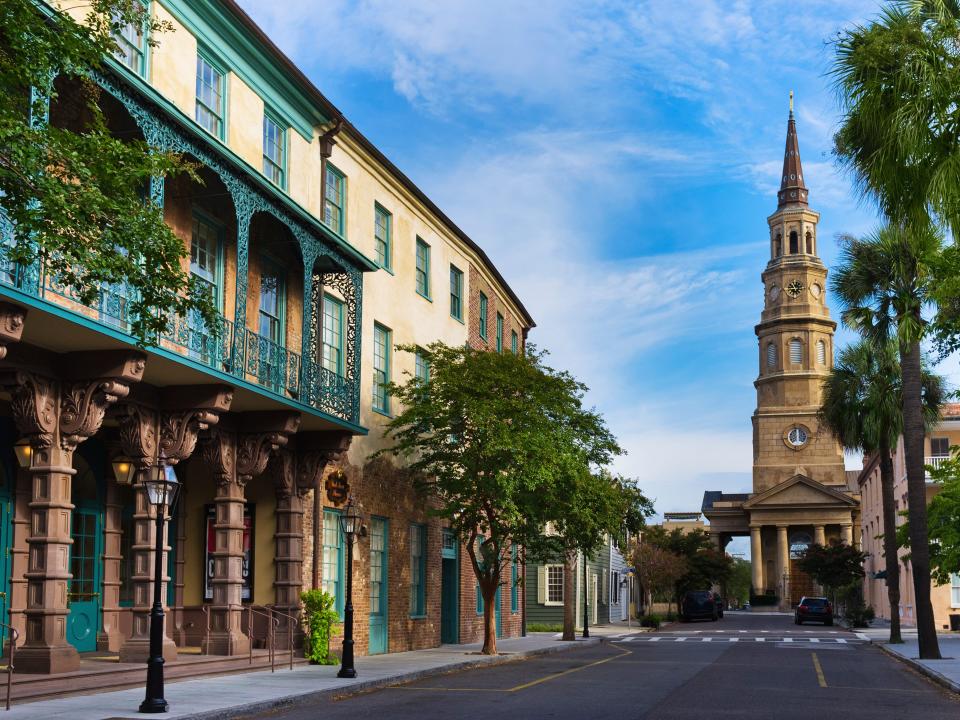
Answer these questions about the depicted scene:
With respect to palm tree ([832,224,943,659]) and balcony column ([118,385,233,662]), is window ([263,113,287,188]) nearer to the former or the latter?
balcony column ([118,385,233,662])

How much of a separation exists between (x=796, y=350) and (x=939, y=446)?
4876 cm

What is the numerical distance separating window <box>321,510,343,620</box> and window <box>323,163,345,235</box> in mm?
5987

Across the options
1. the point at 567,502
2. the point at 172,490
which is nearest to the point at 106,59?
the point at 172,490

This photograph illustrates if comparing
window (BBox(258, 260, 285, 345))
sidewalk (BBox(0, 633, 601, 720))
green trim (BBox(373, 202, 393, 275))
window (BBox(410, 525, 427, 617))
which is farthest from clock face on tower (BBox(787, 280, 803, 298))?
window (BBox(258, 260, 285, 345))

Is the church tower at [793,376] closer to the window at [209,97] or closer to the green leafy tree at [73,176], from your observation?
the window at [209,97]

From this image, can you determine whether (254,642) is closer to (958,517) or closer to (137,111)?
(137,111)

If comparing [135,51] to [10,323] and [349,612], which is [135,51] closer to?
[10,323]

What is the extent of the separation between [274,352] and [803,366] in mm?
88295

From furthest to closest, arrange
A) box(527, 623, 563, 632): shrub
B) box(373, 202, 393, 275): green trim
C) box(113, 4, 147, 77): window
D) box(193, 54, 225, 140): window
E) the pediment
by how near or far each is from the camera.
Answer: the pediment
box(527, 623, 563, 632): shrub
box(373, 202, 393, 275): green trim
box(193, 54, 225, 140): window
box(113, 4, 147, 77): window

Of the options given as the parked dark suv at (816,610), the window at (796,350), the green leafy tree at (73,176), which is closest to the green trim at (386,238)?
the green leafy tree at (73,176)

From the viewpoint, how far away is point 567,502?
2652 cm

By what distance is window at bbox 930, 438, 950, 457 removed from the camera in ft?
176

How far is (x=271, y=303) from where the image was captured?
21766 millimetres

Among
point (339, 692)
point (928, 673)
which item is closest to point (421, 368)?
point (339, 692)
